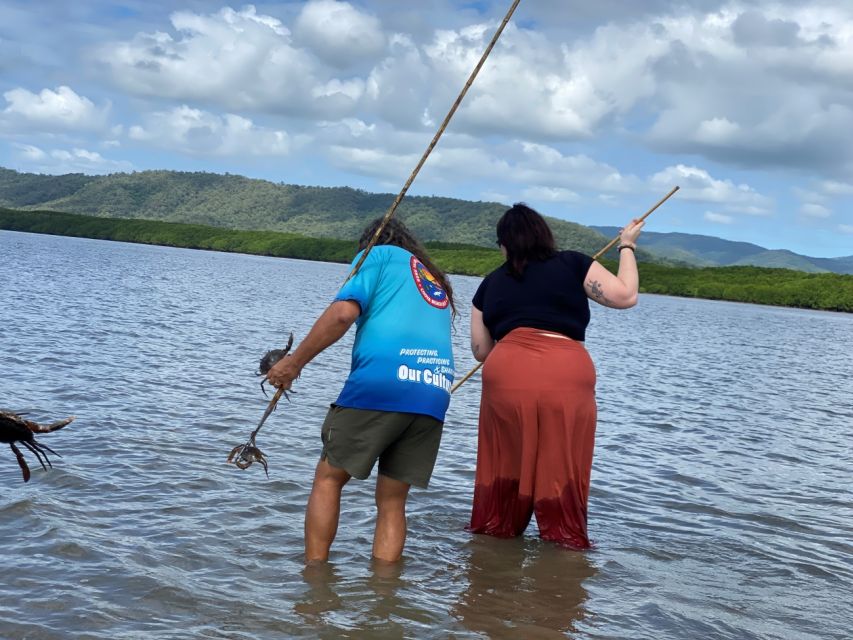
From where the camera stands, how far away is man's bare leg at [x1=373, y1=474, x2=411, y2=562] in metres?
5.70

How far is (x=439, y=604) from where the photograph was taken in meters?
5.59

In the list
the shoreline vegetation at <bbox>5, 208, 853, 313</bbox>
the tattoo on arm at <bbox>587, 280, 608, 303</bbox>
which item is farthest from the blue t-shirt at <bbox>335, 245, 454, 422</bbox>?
the shoreline vegetation at <bbox>5, 208, 853, 313</bbox>

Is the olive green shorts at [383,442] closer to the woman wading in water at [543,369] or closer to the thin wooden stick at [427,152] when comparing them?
the thin wooden stick at [427,152]

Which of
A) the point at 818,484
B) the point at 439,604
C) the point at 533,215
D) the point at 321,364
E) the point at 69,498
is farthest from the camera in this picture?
the point at 321,364

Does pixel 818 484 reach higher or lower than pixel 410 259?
lower

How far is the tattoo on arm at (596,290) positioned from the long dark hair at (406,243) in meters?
1.01

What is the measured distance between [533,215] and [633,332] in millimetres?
37340

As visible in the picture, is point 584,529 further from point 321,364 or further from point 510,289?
point 321,364

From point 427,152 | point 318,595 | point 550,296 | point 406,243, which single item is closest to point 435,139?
point 427,152

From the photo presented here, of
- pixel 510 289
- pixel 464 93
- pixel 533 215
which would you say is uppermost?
pixel 464 93

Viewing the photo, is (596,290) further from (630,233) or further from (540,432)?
(540,432)

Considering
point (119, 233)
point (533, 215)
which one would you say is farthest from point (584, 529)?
point (119, 233)

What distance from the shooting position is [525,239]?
646cm

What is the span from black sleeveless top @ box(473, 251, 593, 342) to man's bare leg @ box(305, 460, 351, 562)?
1731mm
